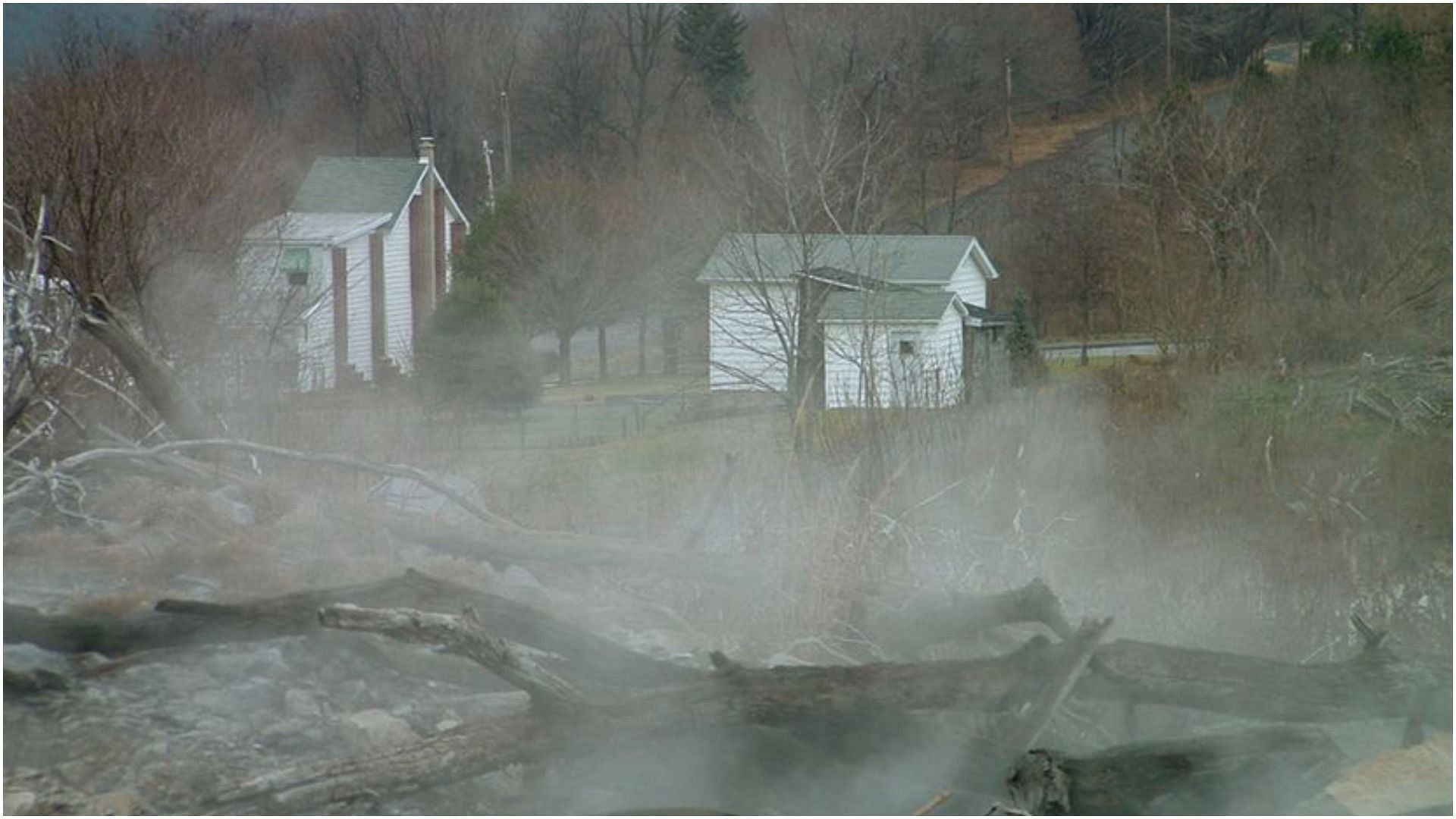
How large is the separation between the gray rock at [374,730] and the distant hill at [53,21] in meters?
1.82

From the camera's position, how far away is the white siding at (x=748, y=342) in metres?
5.30

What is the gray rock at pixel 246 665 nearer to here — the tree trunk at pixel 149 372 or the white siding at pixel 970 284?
the tree trunk at pixel 149 372

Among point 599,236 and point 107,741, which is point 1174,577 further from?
point 107,741

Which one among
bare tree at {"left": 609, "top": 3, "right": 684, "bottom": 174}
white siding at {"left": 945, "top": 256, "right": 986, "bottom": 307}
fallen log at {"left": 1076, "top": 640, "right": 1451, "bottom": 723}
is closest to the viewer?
fallen log at {"left": 1076, "top": 640, "right": 1451, "bottom": 723}

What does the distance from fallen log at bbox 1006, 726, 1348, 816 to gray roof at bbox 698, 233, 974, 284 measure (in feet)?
5.73

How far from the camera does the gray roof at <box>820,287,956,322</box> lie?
514 centimetres

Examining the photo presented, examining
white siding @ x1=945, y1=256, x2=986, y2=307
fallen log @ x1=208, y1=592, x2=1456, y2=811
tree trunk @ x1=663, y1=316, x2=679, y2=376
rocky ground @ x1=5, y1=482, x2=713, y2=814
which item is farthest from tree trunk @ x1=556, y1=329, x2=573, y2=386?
fallen log @ x1=208, y1=592, x2=1456, y2=811

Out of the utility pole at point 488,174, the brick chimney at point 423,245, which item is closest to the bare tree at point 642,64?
the utility pole at point 488,174

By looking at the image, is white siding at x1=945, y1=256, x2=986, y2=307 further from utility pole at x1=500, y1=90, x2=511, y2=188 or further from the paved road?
utility pole at x1=500, y1=90, x2=511, y2=188

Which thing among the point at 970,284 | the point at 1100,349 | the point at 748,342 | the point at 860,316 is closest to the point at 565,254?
the point at 748,342

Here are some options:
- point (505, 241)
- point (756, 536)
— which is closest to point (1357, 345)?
point (756, 536)

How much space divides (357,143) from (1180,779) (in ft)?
8.75

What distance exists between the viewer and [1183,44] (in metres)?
5.09

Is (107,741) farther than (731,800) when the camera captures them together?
No
